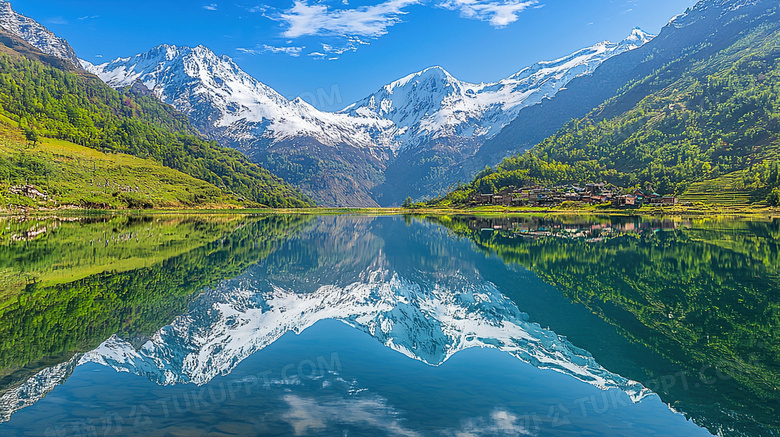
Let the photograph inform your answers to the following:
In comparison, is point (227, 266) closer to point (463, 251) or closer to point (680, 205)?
point (463, 251)

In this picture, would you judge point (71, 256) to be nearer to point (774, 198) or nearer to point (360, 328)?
point (360, 328)

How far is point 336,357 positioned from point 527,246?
48948 mm

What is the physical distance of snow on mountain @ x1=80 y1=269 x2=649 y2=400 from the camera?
18484 mm

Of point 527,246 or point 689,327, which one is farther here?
point 527,246

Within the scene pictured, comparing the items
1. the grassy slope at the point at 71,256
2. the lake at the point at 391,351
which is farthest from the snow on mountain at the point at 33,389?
the grassy slope at the point at 71,256

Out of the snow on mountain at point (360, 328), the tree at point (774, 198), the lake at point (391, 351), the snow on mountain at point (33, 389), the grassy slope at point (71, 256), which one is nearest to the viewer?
the lake at point (391, 351)

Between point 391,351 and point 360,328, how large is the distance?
4.61m

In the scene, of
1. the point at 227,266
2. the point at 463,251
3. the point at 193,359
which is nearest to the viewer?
the point at 193,359

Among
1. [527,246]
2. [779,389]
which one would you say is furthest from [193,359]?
[527,246]

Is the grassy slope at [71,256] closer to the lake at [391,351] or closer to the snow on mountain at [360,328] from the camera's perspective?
the lake at [391,351]

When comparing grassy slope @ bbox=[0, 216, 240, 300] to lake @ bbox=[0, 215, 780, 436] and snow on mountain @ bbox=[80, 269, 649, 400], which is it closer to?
lake @ bbox=[0, 215, 780, 436]

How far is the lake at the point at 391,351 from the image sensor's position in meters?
13.5

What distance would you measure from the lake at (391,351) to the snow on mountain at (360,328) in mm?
142

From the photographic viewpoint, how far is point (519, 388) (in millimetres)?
16172
